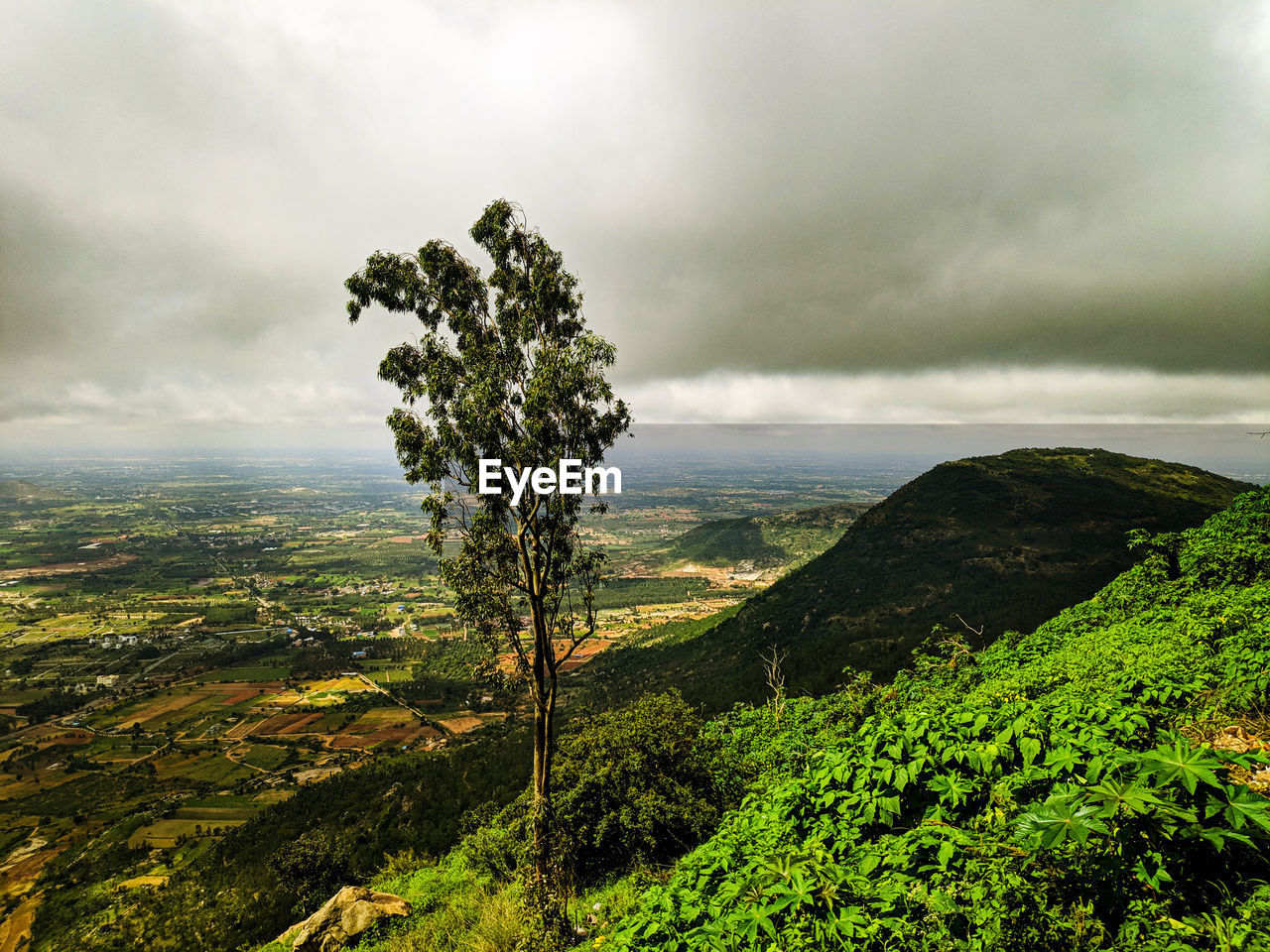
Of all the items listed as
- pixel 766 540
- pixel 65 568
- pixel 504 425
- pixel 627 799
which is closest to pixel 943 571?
pixel 627 799

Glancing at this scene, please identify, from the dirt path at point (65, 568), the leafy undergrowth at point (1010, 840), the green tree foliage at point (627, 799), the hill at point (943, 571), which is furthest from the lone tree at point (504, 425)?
the dirt path at point (65, 568)

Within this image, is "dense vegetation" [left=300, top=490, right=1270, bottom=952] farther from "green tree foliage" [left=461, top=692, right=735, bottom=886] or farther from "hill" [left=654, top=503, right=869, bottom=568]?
"hill" [left=654, top=503, right=869, bottom=568]

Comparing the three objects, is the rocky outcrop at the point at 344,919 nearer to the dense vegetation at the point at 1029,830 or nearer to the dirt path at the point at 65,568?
the dense vegetation at the point at 1029,830

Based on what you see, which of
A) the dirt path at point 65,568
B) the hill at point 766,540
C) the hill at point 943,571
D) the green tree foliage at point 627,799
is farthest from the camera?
the hill at point 766,540

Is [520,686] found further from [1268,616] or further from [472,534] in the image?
[1268,616]

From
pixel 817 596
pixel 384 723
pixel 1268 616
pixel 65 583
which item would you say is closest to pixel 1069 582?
pixel 817 596

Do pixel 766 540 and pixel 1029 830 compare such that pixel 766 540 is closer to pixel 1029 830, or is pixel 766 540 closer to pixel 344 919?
pixel 344 919
